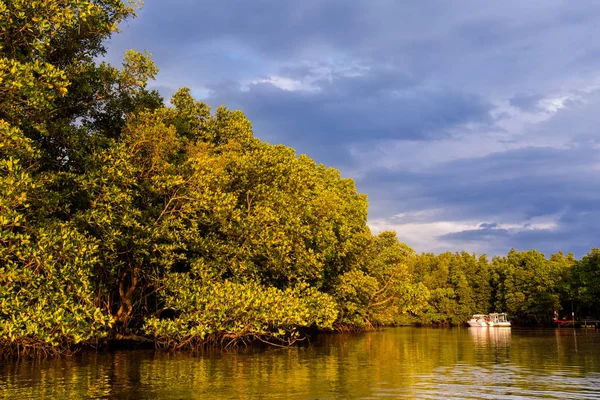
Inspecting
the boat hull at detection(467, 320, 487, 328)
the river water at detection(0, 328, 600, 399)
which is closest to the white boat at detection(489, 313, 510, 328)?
the boat hull at detection(467, 320, 487, 328)

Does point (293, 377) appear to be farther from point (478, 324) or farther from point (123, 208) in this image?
point (478, 324)

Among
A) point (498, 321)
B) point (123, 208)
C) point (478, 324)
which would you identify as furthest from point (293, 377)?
point (498, 321)

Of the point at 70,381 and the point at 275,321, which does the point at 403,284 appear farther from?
the point at 70,381

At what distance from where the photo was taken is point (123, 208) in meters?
27.4

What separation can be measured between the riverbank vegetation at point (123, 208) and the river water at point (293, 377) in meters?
1.89

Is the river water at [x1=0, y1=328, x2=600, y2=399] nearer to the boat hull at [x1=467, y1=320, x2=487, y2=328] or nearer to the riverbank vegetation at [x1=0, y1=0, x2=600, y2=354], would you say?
the riverbank vegetation at [x1=0, y1=0, x2=600, y2=354]

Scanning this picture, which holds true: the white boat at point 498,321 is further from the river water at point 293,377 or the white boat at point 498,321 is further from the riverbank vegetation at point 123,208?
the river water at point 293,377

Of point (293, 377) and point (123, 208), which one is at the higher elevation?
point (123, 208)

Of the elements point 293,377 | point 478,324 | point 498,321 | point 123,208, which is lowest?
point 478,324

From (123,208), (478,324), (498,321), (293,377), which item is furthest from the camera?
(498,321)

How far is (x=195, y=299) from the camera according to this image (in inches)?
1164

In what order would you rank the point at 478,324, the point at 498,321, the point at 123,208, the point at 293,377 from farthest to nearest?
the point at 498,321 → the point at 478,324 → the point at 123,208 → the point at 293,377

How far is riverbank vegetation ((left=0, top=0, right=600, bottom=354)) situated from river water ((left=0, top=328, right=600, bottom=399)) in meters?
1.89

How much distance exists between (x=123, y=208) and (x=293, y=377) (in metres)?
12.5
